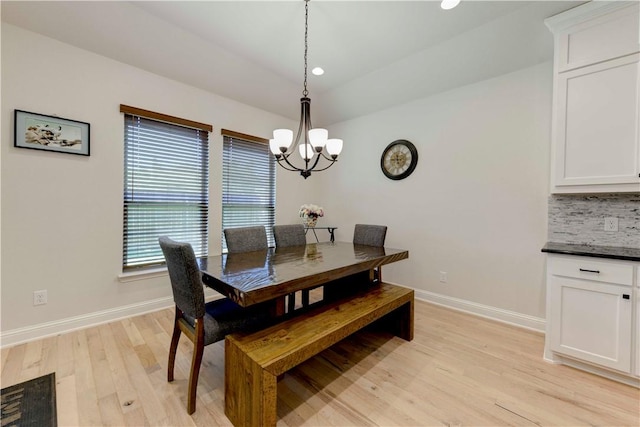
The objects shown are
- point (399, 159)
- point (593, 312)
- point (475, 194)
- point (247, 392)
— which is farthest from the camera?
point (399, 159)

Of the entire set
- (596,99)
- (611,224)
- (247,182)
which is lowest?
(611,224)

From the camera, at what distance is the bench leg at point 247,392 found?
4.21 feet

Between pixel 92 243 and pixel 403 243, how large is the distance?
3664mm

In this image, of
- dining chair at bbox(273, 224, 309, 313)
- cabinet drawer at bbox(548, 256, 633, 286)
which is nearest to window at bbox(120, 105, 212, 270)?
dining chair at bbox(273, 224, 309, 313)

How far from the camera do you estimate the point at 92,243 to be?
8.55ft

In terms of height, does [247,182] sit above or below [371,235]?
above

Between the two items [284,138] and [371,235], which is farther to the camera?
[371,235]

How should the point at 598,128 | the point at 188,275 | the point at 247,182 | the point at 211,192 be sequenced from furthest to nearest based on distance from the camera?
the point at 247,182 < the point at 211,192 < the point at 598,128 < the point at 188,275

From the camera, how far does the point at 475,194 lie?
304cm

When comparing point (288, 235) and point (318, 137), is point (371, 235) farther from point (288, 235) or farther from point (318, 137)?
point (318, 137)

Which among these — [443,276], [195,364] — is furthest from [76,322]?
[443,276]

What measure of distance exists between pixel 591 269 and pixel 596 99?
4.38 ft

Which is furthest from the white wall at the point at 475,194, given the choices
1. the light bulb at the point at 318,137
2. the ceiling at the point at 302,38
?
the light bulb at the point at 318,137

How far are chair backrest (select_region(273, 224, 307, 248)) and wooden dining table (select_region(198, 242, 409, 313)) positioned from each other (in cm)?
23
